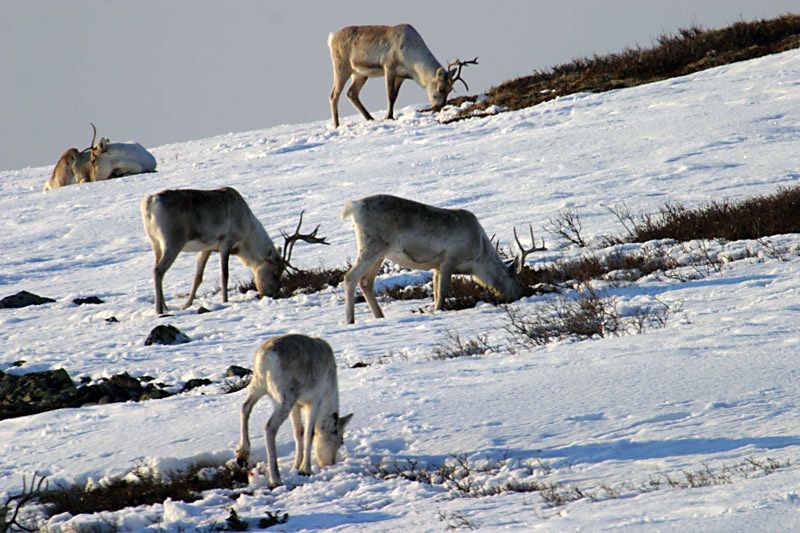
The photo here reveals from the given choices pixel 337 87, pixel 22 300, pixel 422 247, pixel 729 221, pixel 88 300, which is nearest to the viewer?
pixel 422 247

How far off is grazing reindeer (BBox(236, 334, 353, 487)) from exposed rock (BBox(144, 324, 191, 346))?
4.73 metres

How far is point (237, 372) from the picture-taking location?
9.42m

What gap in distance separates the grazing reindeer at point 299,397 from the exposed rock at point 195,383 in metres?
2.48

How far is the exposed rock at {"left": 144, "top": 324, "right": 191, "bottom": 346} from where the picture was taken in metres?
11.4

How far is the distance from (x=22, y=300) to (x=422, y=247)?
667cm

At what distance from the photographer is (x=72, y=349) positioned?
11688 millimetres

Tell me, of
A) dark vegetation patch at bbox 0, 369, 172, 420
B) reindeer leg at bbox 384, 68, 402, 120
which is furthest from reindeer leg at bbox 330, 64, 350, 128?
dark vegetation patch at bbox 0, 369, 172, 420

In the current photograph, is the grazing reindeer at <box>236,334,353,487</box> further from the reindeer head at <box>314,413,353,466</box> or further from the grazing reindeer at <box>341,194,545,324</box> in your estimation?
the grazing reindeer at <box>341,194,545,324</box>

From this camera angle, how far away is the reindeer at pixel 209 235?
13398mm

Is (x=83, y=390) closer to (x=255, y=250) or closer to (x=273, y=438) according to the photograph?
(x=273, y=438)

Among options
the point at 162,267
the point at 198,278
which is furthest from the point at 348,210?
the point at 198,278

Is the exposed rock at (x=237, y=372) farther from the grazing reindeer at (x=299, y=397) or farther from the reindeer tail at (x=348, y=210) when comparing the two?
the reindeer tail at (x=348, y=210)

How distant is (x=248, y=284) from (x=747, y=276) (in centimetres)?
739

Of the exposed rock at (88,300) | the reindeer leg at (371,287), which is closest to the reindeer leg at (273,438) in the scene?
the reindeer leg at (371,287)
